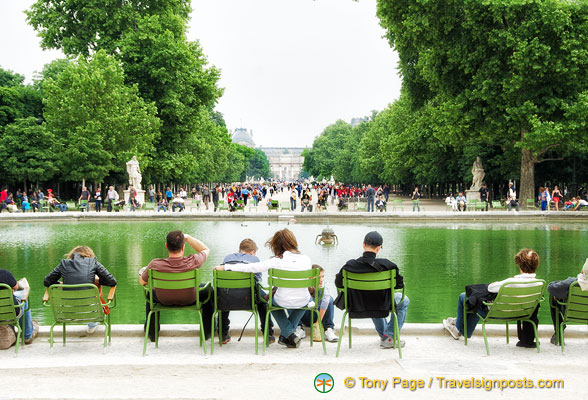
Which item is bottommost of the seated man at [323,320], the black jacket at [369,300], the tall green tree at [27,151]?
the seated man at [323,320]

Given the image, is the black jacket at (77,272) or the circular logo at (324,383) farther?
the black jacket at (77,272)

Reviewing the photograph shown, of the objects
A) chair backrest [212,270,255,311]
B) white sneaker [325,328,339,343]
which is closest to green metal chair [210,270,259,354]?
chair backrest [212,270,255,311]

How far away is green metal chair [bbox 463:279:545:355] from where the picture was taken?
626cm

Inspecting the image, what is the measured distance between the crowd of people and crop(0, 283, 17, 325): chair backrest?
147 millimetres

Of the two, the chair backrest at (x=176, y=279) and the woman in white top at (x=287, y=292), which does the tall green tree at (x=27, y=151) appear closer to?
the chair backrest at (x=176, y=279)

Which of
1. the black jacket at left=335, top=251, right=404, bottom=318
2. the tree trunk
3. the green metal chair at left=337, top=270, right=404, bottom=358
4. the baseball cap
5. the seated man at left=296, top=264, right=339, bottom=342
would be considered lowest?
the seated man at left=296, top=264, right=339, bottom=342

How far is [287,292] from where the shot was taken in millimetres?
6719

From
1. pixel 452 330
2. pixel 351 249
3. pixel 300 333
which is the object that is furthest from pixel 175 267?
pixel 351 249

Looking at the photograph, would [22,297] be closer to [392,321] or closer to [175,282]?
[175,282]

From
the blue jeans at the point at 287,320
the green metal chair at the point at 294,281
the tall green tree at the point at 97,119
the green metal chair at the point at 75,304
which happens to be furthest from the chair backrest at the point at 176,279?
the tall green tree at the point at 97,119

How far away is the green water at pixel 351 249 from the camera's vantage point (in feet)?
34.2

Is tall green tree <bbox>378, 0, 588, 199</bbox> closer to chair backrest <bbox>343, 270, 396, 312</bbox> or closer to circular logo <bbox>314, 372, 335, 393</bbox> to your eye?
chair backrest <bbox>343, 270, 396, 312</bbox>

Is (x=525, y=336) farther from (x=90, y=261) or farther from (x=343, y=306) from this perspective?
(x=90, y=261)

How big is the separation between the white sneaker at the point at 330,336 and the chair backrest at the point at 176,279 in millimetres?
1527
